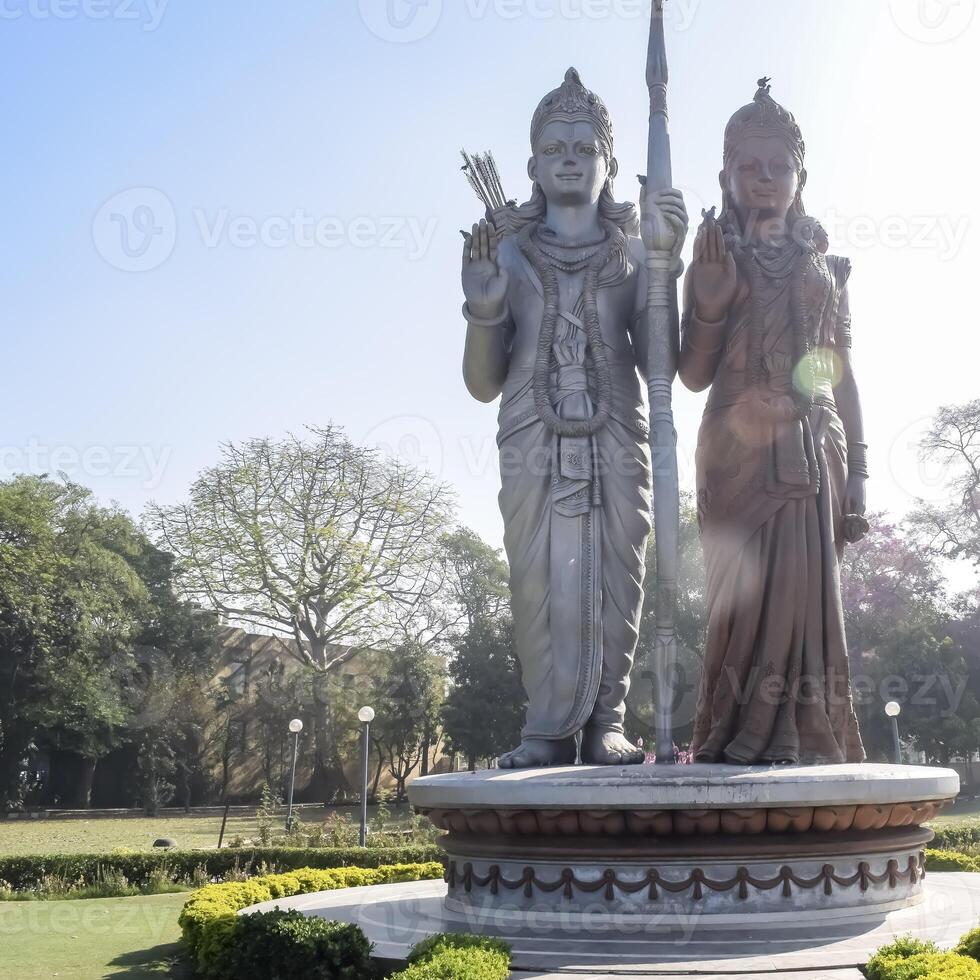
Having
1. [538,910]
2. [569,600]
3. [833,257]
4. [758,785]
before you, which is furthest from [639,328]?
[538,910]

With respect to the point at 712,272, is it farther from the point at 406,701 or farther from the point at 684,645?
the point at 406,701

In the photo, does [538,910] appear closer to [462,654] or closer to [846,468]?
[846,468]

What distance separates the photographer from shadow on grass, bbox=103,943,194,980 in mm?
6314

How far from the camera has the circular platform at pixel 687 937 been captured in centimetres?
363

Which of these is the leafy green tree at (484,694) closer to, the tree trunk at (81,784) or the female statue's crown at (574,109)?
the tree trunk at (81,784)

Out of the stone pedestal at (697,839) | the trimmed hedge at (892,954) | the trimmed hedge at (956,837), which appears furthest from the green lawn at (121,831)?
the trimmed hedge at (892,954)

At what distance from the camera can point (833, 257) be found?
6.09m

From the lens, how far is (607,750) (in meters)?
5.47

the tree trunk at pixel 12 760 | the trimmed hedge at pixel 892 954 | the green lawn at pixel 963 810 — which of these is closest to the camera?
the trimmed hedge at pixel 892 954

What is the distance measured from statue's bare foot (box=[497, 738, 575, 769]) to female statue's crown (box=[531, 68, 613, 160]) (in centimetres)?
364

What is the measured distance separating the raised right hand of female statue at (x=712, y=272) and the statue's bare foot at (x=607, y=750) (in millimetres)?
2398

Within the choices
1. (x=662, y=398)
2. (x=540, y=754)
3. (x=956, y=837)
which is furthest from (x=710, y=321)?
(x=956, y=837)

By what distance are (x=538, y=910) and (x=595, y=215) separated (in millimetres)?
4091

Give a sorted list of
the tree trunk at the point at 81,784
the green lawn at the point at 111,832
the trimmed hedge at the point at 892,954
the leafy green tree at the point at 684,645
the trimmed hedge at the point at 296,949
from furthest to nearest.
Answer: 1. the tree trunk at the point at 81,784
2. the leafy green tree at the point at 684,645
3. the green lawn at the point at 111,832
4. the trimmed hedge at the point at 296,949
5. the trimmed hedge at the point at 892,954
